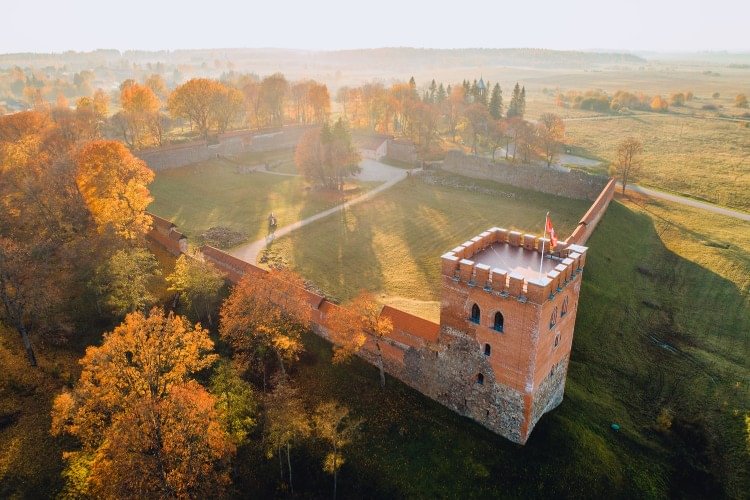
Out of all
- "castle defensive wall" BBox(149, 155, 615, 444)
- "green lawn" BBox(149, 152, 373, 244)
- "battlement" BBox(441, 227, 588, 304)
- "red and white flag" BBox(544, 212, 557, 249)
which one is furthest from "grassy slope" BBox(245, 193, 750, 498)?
"green lawn" BBox(149, 152, 373, 244)

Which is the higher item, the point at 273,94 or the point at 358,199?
the point at 273,94

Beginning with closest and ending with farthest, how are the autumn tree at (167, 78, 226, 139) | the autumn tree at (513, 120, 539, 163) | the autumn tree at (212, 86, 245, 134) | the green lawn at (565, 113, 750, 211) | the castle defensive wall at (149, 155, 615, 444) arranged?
1. the castle defensive wall at (149, 155, 615, 444)
2. the green lawn at (565, 113, 750, 211)
3. the autumn tree at (513, 120, 539, 163)
4. the autumn tree at (167, 78, 226, 139)
5. the autumn tree at (212, 86, 245, 134)

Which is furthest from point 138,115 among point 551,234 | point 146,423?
point 551,234

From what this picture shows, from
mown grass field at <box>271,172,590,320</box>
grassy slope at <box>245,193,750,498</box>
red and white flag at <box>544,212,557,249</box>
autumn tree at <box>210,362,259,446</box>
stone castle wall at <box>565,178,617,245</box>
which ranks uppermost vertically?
red and white flag at <box>544,212,557,249</box>

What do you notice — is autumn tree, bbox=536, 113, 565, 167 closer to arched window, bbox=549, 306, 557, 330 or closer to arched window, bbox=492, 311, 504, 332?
arched window, bbox=549, 306, 557, 330

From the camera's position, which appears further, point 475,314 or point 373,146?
point 373,146

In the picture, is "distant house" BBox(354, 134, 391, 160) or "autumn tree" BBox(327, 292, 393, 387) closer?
"autumn tree" BBox(327, 292, 393, 387)

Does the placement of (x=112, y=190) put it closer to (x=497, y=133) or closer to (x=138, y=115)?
(x=138, y=115)

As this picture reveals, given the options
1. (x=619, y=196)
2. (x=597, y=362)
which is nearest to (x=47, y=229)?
(x=597, y=362)
